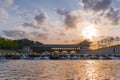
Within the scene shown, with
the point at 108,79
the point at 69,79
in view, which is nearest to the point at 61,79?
the point at 69,79

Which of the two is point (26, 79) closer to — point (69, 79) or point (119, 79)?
point (69, 79)

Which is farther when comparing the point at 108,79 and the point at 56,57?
the point at 56,57

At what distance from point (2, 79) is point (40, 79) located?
4160 millimetres

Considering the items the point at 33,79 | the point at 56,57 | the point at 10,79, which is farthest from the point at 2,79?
the point at 56,57

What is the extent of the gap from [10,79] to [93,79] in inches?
368

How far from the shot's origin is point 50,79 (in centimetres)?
3475

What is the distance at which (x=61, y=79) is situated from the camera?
35.0 m

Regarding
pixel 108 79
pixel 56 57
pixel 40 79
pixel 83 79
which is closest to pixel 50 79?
pixel 40 79

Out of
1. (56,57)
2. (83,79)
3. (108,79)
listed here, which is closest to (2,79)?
(83,79)

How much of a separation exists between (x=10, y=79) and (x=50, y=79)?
14.5 feet

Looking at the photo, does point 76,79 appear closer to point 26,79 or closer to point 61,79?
point 61,79

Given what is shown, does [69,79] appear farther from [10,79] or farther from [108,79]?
[10,79]

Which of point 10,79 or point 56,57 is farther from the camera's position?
point 56,57

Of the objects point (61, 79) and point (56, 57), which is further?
point (56, 57)
